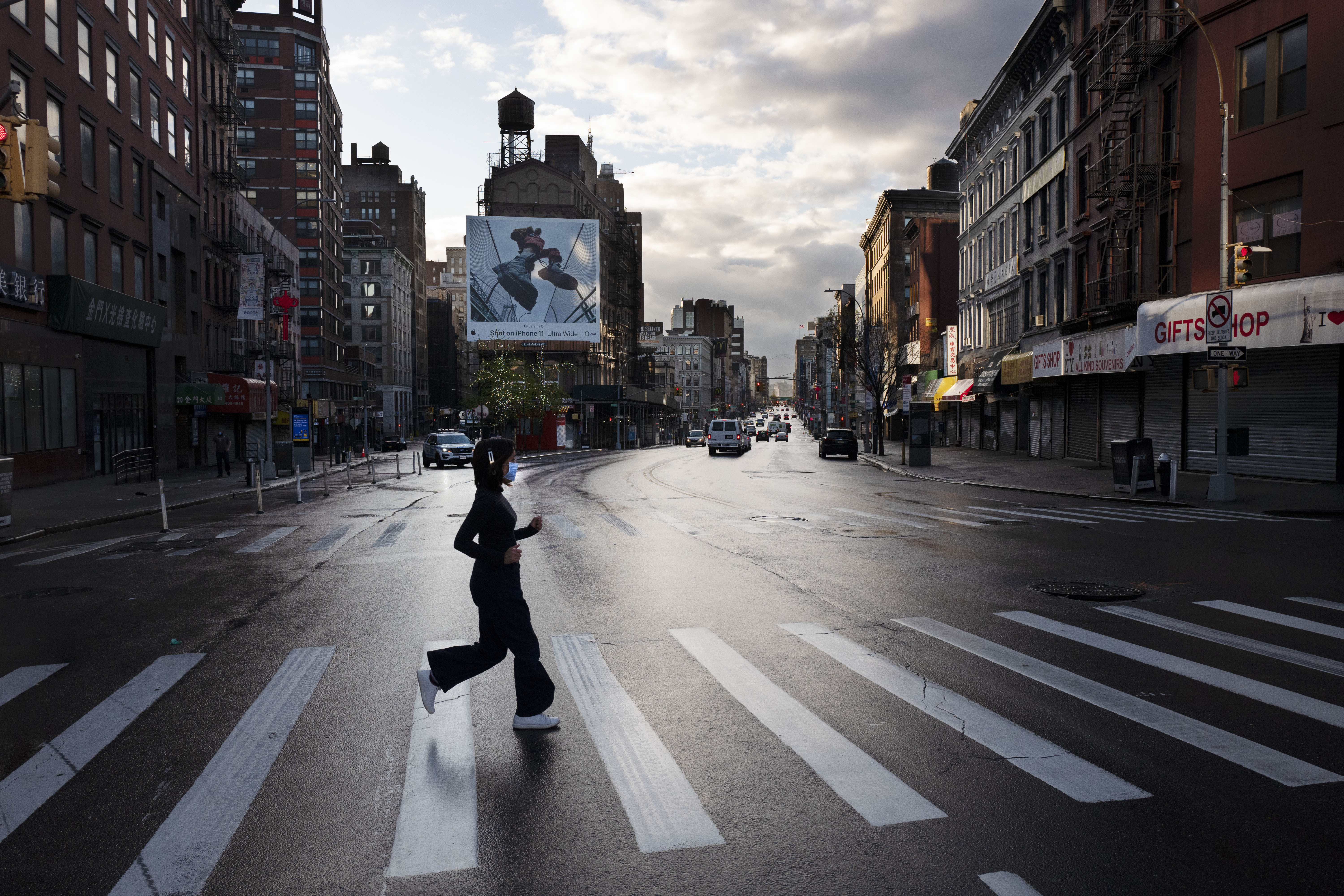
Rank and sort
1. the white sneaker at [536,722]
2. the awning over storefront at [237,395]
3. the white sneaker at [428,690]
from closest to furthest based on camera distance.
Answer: the white sneaker at [536,722], the white sneaker at [428,690], the awning over storefront at [237,395]

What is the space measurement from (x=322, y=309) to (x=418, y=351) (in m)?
49.1

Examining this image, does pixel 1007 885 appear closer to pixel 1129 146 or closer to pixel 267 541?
pixel 267 541

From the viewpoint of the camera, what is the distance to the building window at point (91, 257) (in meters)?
31.3

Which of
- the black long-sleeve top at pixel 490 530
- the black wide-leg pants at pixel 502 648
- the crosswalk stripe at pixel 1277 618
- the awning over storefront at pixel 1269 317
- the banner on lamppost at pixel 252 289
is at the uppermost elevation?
the banner on lamppost at pixel 252 289


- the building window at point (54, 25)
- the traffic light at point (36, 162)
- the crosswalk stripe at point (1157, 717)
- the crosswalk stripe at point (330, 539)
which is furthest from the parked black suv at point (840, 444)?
the crosswalk stripe at point (1157, 717)

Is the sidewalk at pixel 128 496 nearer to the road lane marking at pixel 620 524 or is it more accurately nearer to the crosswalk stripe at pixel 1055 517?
the road lane marking at pixel 620 524

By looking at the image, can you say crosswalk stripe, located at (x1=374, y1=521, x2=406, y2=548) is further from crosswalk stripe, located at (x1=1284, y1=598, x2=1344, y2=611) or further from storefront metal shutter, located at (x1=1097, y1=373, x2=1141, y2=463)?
storefront metal shutter, located at (x1=1097, y1=373, x2=1141, y2=463)

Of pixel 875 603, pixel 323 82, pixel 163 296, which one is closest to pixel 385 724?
pixel 875 603

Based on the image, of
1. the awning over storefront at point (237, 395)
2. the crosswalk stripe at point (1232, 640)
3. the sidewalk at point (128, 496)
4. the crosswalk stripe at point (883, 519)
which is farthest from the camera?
the awning over storefront at point (237, 395)

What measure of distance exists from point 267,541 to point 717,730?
40.8 feet

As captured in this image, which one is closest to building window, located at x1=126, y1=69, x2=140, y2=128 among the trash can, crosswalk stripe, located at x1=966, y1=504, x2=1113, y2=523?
crosswalk stripe, located at x1=966, y1=504, x2=1113, y2=523

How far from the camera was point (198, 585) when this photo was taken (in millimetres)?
11336

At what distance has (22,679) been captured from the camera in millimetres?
7176

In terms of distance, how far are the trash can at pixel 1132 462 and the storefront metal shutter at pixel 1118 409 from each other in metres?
7.21
